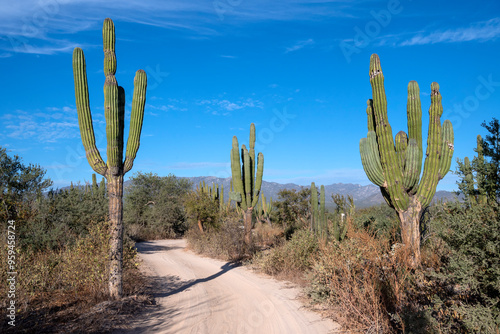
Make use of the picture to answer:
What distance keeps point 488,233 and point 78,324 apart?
6.09 metres

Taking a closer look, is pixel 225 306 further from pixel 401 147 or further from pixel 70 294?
pixel 401 147

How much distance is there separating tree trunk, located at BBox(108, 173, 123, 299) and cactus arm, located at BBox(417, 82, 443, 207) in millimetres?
7231

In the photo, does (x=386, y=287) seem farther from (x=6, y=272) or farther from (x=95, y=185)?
(x=95, y=185)

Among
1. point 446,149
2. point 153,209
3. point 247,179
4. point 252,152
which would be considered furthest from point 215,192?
point 446,149

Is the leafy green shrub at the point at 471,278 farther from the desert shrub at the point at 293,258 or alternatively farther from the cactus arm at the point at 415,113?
the desert shrub at the point at 293,258

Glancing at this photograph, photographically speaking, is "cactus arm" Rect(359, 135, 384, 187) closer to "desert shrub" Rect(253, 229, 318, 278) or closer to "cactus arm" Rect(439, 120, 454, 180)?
"cactus arm" Rect(439, 120, 454, 180)

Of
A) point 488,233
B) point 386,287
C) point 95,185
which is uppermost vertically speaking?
point 95,185

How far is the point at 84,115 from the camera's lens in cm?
661

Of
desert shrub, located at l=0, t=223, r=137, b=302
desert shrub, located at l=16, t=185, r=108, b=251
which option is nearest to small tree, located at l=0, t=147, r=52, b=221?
desert shrub, located at l=16, t=185, r=108, b=251

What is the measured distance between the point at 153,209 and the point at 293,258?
18326 millimetres

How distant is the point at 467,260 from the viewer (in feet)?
12.6

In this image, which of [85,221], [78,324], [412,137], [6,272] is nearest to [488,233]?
[412,137]

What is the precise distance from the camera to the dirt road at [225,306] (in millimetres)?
5496

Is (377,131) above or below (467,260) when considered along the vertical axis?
above
